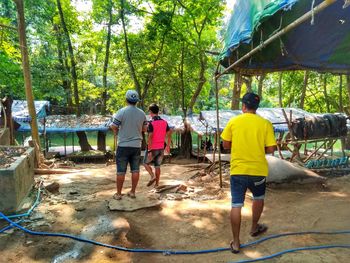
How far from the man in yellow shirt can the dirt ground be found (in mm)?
537

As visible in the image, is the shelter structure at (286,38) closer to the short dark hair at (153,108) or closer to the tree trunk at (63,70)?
the short dark hair at (153,108)

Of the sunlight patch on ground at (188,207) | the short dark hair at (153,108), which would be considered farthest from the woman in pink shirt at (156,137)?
the sunlight patch on ground at (188,207)

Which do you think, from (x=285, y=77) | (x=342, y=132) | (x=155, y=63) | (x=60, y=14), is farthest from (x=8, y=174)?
(x=285, y=77)

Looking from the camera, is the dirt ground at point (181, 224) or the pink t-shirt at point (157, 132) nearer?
the dirt ground at point (181, 224)

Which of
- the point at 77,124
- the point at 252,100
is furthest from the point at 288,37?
the point at 77,124

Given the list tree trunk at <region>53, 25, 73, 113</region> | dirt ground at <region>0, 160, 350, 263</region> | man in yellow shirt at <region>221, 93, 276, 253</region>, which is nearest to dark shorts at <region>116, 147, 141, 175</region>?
dirt ground at <region>0, 160, 350, 263</region>

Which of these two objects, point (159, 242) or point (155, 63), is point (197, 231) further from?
point (155, 63)

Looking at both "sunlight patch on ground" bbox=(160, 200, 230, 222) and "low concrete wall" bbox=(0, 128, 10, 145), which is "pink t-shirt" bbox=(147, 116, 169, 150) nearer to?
"sunlight patch on ground" bbox=(160, 200, 230, 222)

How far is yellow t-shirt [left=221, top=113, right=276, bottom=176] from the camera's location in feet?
12.4

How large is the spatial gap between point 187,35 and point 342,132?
1240 centimetres

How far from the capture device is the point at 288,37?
599 cm

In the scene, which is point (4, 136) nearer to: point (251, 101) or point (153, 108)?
point (153, 108)

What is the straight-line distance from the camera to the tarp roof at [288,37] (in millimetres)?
4625

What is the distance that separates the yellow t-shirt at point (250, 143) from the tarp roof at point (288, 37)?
1.51 metres
